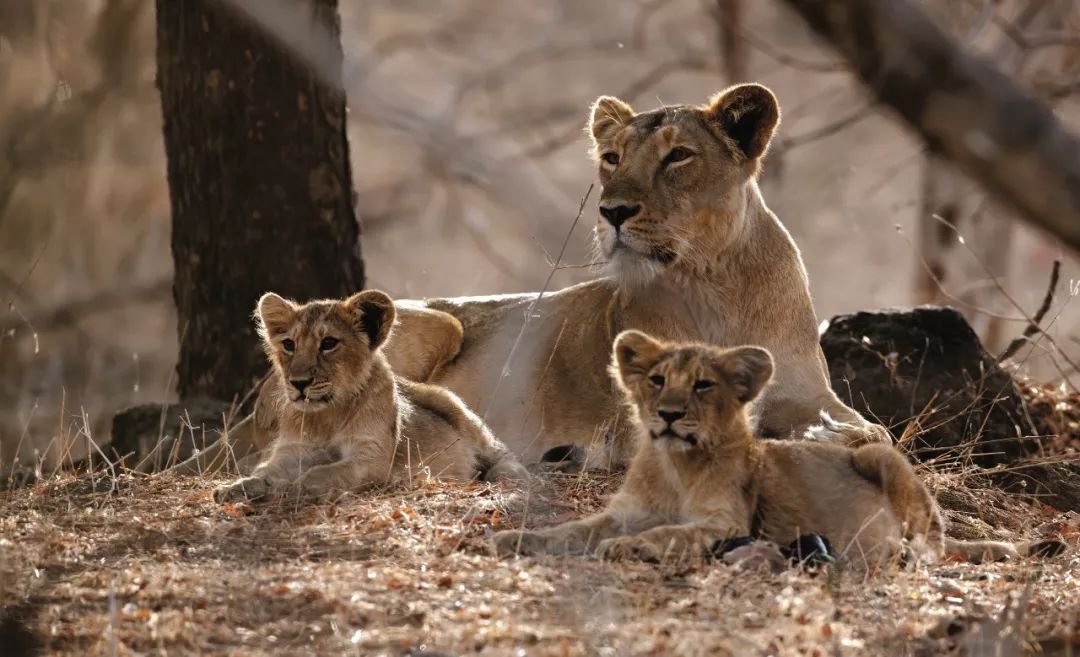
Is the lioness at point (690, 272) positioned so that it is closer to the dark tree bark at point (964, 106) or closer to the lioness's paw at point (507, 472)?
the lioness's paw at point (507, 472)

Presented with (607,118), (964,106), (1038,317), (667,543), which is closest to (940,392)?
(1038,317)

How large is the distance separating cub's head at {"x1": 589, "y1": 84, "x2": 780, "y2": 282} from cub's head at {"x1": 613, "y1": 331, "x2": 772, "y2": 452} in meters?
1.33

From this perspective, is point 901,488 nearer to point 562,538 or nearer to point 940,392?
point 562,538

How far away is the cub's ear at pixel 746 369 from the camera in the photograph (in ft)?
16.1

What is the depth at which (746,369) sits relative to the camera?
4.93 metres

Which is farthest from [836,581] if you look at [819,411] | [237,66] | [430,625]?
[237,66]

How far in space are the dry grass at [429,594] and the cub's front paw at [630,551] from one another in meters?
0.06

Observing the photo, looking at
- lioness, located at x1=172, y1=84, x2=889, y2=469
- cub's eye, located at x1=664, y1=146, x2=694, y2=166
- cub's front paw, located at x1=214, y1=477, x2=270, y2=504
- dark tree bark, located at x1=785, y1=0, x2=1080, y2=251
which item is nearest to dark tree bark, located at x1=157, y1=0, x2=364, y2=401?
lioness, located at x1=172, y1=84, x2=889, y2=469

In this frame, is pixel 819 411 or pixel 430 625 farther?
pixel 819 411

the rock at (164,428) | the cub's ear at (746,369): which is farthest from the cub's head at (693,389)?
the rock at (164,428)

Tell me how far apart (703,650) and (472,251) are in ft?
61.3

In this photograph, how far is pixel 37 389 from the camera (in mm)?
11969

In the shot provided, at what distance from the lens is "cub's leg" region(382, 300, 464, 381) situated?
7.69 m

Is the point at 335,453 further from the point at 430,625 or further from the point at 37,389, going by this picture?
the point at 37,389
